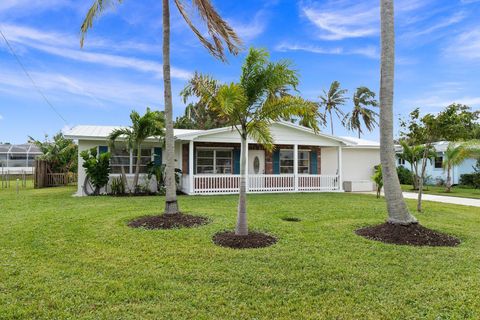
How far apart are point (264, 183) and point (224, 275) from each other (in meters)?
11.7

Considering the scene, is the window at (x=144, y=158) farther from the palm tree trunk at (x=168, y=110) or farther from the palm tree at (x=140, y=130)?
the palm tree trunk at (x=168, y=110)

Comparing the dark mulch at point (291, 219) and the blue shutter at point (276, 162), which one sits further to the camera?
the blue shutter at point (276, 162)

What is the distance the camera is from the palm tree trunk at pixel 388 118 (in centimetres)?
674

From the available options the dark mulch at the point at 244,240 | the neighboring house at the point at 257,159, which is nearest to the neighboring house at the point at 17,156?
the neighboring house at the point at 257,159

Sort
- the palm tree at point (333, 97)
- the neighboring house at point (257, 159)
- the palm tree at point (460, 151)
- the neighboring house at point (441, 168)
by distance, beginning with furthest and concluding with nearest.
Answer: the palm tree at point (333, 97) < the neighboring house at point (441, 168) < the palm tree at point (460, 151) < the neighboring house at point (257, 159)

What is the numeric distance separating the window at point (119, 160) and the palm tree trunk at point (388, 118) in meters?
11.7

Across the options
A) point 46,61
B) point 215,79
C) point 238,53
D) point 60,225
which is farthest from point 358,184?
point 46,61

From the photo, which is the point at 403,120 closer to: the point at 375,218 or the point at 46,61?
the point at 375,218

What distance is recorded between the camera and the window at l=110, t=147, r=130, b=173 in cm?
1504

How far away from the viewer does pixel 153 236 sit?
21.1 ft

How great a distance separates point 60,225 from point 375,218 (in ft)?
26.1

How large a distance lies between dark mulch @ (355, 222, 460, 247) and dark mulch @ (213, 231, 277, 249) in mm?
2130

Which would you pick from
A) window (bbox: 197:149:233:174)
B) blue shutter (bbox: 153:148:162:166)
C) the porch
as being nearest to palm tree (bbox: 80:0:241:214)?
the porch

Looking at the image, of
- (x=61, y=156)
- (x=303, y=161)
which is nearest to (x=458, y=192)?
(x=303, y=161)
